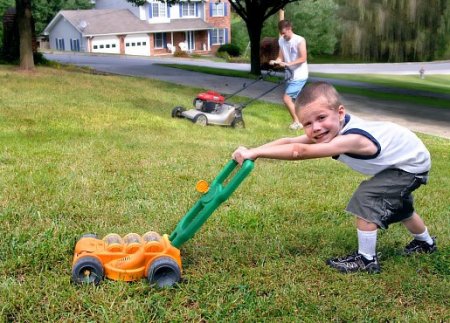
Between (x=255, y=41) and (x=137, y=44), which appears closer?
(x=255, y=41)

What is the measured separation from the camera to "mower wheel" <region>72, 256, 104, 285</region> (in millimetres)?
2861

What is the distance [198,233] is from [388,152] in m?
1.32

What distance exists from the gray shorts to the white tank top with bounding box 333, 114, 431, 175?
0.04m

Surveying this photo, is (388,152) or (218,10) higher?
(218,10)

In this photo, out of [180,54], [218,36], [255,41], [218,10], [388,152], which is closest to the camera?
[388,152]

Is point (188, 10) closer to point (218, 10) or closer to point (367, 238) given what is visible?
point (218, 10)

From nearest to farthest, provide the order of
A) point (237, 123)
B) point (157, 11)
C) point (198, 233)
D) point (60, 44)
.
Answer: point (198, 233)
point (237, 123)
point (157, 11)
point (60, 44)

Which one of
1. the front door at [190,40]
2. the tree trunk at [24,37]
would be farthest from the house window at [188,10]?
the tree trunk at [24,37]

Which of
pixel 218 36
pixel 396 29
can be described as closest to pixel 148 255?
pixel 396 29

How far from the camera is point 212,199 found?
9.58 feet

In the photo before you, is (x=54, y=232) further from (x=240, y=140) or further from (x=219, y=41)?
(x=219, y=41)

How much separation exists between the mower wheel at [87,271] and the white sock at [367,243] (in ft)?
4.67

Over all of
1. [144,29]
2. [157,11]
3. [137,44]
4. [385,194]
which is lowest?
[385,194]

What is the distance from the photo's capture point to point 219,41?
53.7 metres
